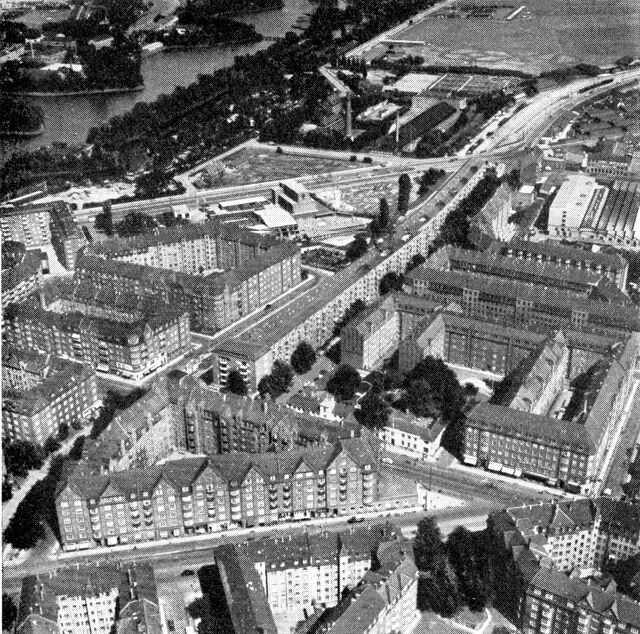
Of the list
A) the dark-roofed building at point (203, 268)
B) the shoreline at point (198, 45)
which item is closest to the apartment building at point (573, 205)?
the dark-roofed building at point (203, 268)

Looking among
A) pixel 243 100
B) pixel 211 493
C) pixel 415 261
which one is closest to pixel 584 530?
pixel 211 493

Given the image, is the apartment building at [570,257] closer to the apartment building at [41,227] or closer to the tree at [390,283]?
the tree at [390,283]

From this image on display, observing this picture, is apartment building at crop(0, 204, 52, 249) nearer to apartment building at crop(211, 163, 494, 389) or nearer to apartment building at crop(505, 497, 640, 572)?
apartment building at crop(211, 163, 494, 389)

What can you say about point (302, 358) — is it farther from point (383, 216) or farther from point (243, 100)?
point (243, 100)

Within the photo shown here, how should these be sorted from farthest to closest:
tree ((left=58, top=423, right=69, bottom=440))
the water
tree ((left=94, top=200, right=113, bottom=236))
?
1. the water
2. tree ((left=94, top=200, right=113, bottom=236))
3. tree ((left=58, top=423, right=69, bottom=440))

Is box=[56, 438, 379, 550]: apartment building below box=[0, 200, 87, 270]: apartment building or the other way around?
below

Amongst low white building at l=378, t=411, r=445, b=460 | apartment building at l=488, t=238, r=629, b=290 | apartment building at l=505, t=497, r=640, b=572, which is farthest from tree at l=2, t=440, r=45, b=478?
apartment building at l=488, t=238, r=629, b=290
